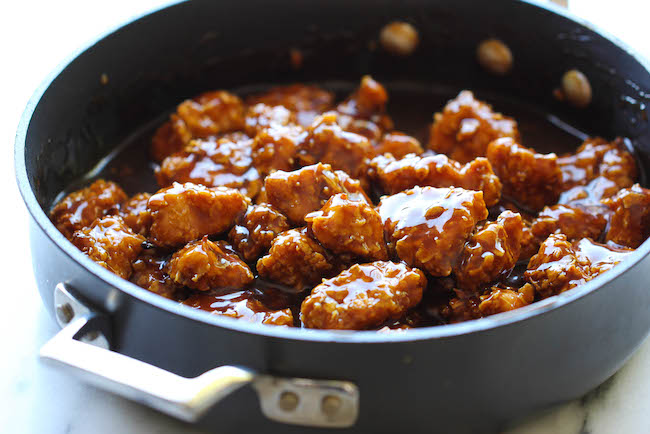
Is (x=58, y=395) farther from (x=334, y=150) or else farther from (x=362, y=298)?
(x=334, y=150)

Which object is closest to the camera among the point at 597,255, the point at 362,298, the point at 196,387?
the point at 196,387

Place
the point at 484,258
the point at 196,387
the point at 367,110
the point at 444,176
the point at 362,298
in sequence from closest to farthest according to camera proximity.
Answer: the point at 196,387, the point at 362,298, the point at 484,258, the point at 444,176, the point at 367,110

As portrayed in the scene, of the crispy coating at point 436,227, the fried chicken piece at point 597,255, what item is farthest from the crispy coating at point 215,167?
the fried chicken piece at point 597,255

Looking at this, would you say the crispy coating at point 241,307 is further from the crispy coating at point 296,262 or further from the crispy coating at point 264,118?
the crispy coating at point 264,118

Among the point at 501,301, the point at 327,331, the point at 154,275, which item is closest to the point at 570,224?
the point at 501,301

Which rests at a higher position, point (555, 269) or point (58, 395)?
point (555, 269)

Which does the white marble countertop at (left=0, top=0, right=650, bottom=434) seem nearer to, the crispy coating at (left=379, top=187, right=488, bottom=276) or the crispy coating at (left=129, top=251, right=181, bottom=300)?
the crispy coating at (left=129, top=251, right=181, bottom=300)
